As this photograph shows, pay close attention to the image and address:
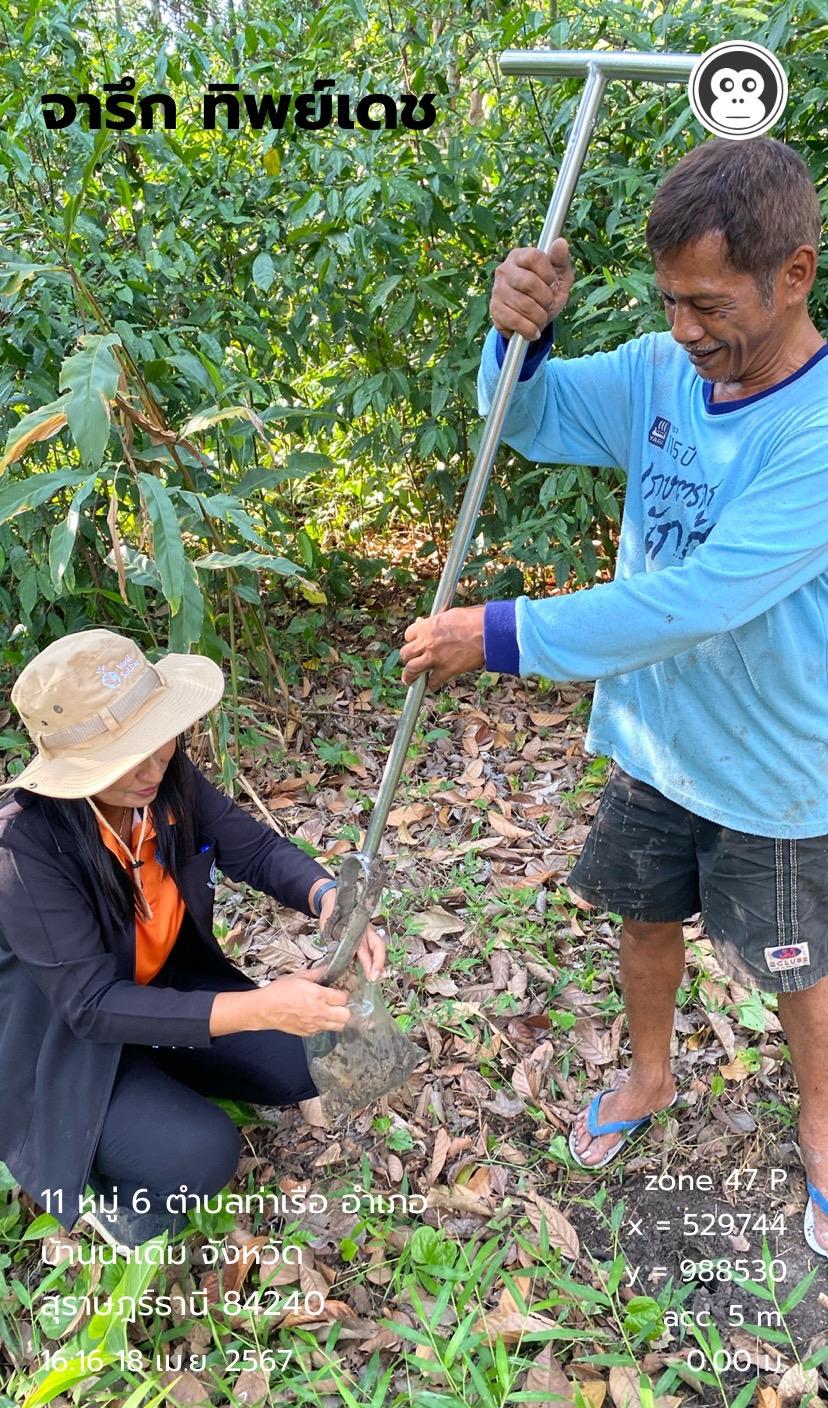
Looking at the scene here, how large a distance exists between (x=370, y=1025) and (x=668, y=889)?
64cm

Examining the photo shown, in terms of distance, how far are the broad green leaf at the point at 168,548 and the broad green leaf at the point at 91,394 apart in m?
0.26

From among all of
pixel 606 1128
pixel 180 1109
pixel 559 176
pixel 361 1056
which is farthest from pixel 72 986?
pixel 559 176

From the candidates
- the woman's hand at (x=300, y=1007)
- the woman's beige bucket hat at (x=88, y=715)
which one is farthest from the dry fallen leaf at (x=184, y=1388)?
the woman's beige bucket hat at (x=88, y=715)

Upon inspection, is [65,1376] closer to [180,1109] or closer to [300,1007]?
[180,1109]

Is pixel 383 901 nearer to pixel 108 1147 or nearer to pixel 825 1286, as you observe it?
pixel 108 1147

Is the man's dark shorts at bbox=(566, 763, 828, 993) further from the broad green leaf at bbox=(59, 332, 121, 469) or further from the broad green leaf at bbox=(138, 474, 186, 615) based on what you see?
the broad green leaf at bbox=(59, 332, 121, 469)

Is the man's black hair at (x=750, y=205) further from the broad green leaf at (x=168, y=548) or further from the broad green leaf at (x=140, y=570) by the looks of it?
the broad green leaf at (x=140, y=570)

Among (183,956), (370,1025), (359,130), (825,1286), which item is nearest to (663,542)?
(370,1025)

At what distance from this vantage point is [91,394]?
72.3 inches

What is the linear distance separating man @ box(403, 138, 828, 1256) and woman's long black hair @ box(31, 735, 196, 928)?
70cm

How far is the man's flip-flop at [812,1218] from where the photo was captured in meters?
1.90

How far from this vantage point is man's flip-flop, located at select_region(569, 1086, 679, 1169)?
2.06 m

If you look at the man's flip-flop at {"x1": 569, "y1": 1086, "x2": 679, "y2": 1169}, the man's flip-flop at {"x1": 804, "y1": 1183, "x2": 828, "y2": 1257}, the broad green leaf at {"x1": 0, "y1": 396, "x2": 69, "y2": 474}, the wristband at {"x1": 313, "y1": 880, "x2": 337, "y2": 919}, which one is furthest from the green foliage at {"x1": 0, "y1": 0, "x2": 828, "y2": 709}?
the man's flip-flop at {"x1": 804, "y1": 1183, "x2": 828, "y2": 1257}

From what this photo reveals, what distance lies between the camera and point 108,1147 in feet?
5.95
